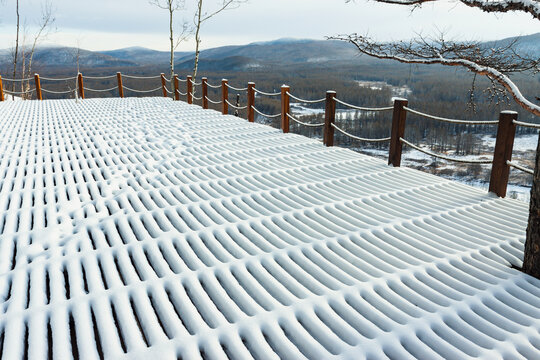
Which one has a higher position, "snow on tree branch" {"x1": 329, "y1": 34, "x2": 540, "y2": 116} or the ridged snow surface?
"snow on tree branch" {"x1": 329, "y1": 34, "x2": 540, "y2": 116}

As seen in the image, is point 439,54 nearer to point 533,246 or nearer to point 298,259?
point 533,246

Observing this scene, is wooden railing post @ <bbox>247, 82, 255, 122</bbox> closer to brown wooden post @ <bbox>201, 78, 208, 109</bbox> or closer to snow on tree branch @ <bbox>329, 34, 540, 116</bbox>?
brown wooden post @ <bbox>201, 78, 208, 109</bbox>

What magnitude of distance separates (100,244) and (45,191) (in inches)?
59.3

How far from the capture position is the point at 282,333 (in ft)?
6.22

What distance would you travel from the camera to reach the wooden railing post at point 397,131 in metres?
5.01

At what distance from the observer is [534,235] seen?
2.52m

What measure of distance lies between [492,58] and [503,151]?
35.9 inches

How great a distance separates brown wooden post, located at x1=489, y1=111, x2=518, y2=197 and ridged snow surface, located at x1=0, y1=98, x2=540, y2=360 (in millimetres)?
136

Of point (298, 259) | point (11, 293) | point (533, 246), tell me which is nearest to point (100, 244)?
point (11, 293)

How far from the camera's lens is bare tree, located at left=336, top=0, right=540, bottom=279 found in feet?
8.34

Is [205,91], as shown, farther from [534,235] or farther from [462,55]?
[534,235]

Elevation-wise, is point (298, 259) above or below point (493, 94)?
below

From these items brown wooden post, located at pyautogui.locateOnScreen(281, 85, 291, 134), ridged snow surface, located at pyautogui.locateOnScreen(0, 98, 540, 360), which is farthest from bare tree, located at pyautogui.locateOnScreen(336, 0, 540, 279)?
brown wooden post, located at pyautogui.locateOnScreen(281, 85, 291, 134)

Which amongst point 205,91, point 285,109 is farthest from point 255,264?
point 205,91
